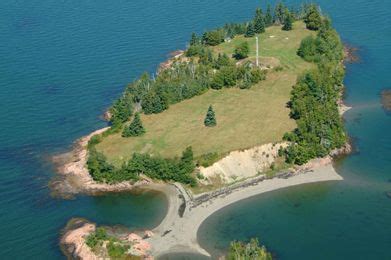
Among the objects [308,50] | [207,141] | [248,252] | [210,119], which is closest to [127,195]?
[207,141]

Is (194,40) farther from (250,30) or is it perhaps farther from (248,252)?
(248,252)

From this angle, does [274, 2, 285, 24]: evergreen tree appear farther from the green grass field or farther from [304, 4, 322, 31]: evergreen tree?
the green grass field

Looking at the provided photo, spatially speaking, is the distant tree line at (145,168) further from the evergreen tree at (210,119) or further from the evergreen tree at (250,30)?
the evergreen tree at (250,30)

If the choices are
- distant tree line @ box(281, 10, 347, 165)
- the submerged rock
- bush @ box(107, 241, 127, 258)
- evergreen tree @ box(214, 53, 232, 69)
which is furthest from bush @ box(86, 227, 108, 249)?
the submerged rock

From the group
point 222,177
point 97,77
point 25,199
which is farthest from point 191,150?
point 97,77

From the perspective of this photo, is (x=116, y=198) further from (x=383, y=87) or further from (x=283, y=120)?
(x=383, y=87)
